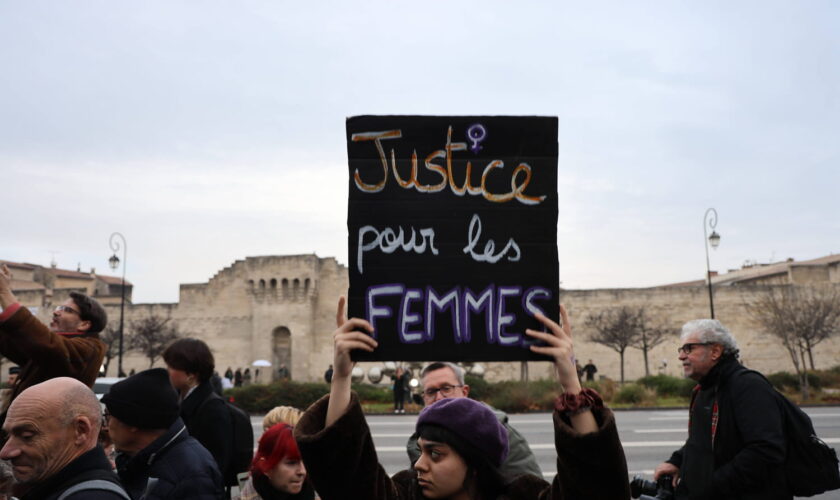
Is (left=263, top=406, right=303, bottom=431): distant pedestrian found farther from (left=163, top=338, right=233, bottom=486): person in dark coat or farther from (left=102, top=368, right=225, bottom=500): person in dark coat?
(left=102, top=368, right=225, bottom=500): person in dark coat

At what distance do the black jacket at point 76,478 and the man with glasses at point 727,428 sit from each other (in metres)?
2.86

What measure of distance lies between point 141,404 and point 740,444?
2.96 m

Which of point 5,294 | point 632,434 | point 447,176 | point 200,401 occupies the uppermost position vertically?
point 447,176

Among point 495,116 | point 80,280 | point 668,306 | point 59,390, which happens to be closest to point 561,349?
point 495,116

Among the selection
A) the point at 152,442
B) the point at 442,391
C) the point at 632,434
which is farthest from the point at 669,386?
the point at 152,442

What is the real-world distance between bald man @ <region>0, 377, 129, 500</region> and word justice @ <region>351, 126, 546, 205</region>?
1.34m

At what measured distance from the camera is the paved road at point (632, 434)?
1072 cm

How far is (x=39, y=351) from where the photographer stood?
12.6ft

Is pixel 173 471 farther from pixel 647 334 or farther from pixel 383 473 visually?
pixel 647 334

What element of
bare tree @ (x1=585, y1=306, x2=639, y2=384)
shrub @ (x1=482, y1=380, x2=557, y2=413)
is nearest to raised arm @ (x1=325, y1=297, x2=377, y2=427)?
shrub @ (x1=482, y1=380, x2=557, y2=413)

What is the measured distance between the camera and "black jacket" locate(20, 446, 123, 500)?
2.42 m

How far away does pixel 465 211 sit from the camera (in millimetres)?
2592

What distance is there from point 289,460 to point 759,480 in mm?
2467

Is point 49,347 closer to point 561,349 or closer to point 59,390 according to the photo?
point 59,390
